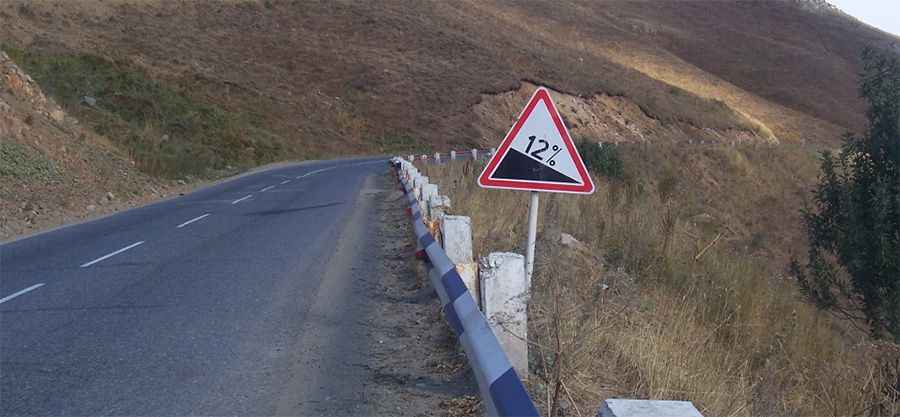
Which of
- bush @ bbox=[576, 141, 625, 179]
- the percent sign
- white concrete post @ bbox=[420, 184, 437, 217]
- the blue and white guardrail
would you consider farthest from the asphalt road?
bush @ bbox=[576, 141, 625, 179]

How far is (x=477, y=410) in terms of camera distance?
5238 mm

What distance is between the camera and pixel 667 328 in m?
6.72

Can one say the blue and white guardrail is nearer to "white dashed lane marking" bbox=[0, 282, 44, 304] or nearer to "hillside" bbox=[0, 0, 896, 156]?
"white dashed lane marking" bbox=[0, 282, 44, 304]

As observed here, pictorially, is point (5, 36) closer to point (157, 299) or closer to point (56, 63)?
point (56, 63)

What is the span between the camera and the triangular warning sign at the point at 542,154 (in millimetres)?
6945

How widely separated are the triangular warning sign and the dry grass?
72 cm

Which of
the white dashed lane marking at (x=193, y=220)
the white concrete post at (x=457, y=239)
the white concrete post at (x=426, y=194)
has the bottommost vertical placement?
the white dashed lane marking at (x=193, y=220)

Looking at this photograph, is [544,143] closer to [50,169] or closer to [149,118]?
[50,169]

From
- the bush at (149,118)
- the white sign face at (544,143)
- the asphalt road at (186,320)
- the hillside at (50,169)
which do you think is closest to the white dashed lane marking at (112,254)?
the asphalt road at (186,320)

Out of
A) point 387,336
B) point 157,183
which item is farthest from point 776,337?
point 157,183

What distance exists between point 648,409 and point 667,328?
4114 millimetres

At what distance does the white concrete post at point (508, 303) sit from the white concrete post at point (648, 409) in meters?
2.37

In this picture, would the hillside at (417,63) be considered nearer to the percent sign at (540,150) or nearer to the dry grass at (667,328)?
the dry grass at (667,328)

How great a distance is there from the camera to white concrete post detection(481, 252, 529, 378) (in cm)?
524
